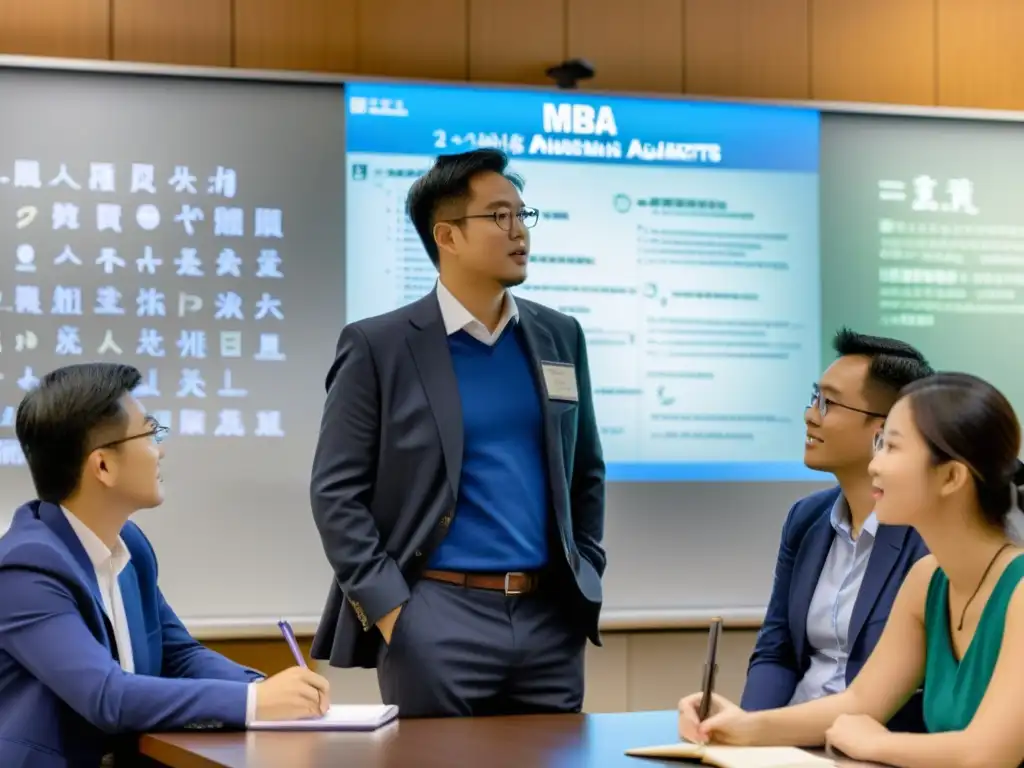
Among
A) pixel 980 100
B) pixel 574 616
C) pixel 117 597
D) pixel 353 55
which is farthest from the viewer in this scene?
pixel 980 100

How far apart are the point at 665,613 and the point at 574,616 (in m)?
1.36

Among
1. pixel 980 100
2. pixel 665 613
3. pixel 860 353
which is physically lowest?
pixel 665 613

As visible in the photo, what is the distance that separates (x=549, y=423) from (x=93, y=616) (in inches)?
37.3

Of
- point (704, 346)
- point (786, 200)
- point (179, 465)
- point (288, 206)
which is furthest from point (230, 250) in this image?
point (786, 200)

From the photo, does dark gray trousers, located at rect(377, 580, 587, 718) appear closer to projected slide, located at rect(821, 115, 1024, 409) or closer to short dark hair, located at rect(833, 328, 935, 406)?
short dark hair, located at rect(833, 328, 935, 406)

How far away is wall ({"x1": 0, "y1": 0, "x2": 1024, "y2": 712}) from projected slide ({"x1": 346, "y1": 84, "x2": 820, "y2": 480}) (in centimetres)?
14

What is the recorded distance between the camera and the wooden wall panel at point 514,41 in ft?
12.8

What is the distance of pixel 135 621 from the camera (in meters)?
2.26

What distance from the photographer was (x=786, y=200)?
405 cm

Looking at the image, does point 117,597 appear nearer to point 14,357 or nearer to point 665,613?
point 14,357

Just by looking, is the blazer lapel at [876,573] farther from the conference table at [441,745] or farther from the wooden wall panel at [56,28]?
the wooden wall panel at [56,28]

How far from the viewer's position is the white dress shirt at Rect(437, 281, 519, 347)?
267 centimetres

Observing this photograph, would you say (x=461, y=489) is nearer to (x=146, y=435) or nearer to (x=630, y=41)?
(x=146, y=435)

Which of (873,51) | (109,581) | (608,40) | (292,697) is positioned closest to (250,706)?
(292,697)
